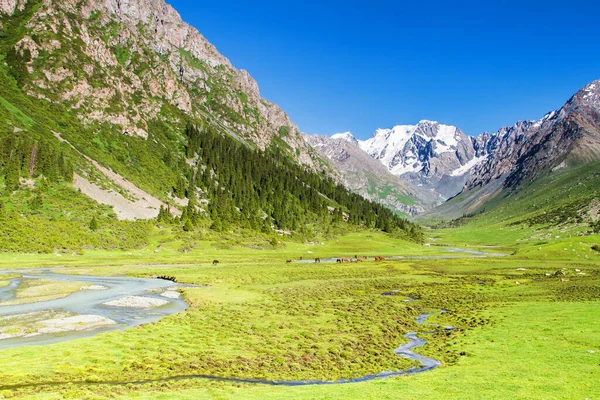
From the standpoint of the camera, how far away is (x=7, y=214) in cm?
10762

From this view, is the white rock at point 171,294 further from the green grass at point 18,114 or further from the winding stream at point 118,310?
the green grass at point 18,114

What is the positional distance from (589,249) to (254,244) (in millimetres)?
130171

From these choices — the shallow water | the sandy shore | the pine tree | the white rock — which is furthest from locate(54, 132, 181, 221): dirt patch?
the sandy shore

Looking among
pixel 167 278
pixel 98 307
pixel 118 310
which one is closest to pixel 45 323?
pixel 118 310

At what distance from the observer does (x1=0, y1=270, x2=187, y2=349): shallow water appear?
3575 cm

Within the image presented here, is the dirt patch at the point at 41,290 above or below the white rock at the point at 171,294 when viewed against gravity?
above

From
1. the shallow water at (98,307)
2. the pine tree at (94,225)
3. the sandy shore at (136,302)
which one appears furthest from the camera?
the pine tree at (94,225)

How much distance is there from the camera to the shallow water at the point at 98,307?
117 ft

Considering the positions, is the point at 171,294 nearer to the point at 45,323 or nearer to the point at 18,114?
the point at 45,323

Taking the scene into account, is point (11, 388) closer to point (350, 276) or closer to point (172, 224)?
point (350, 276)

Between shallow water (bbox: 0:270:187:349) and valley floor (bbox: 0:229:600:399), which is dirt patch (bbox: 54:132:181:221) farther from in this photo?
valley floor (bbox: 0:229:600:399)

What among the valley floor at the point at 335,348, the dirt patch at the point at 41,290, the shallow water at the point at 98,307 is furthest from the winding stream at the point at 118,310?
the dirt patch at the point at 41,290

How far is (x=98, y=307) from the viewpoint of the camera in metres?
49.7

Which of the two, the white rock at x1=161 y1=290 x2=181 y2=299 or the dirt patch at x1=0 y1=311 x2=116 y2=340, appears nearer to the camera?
the dirt patch at x1=0 y1=311 x2=116 y2=340
